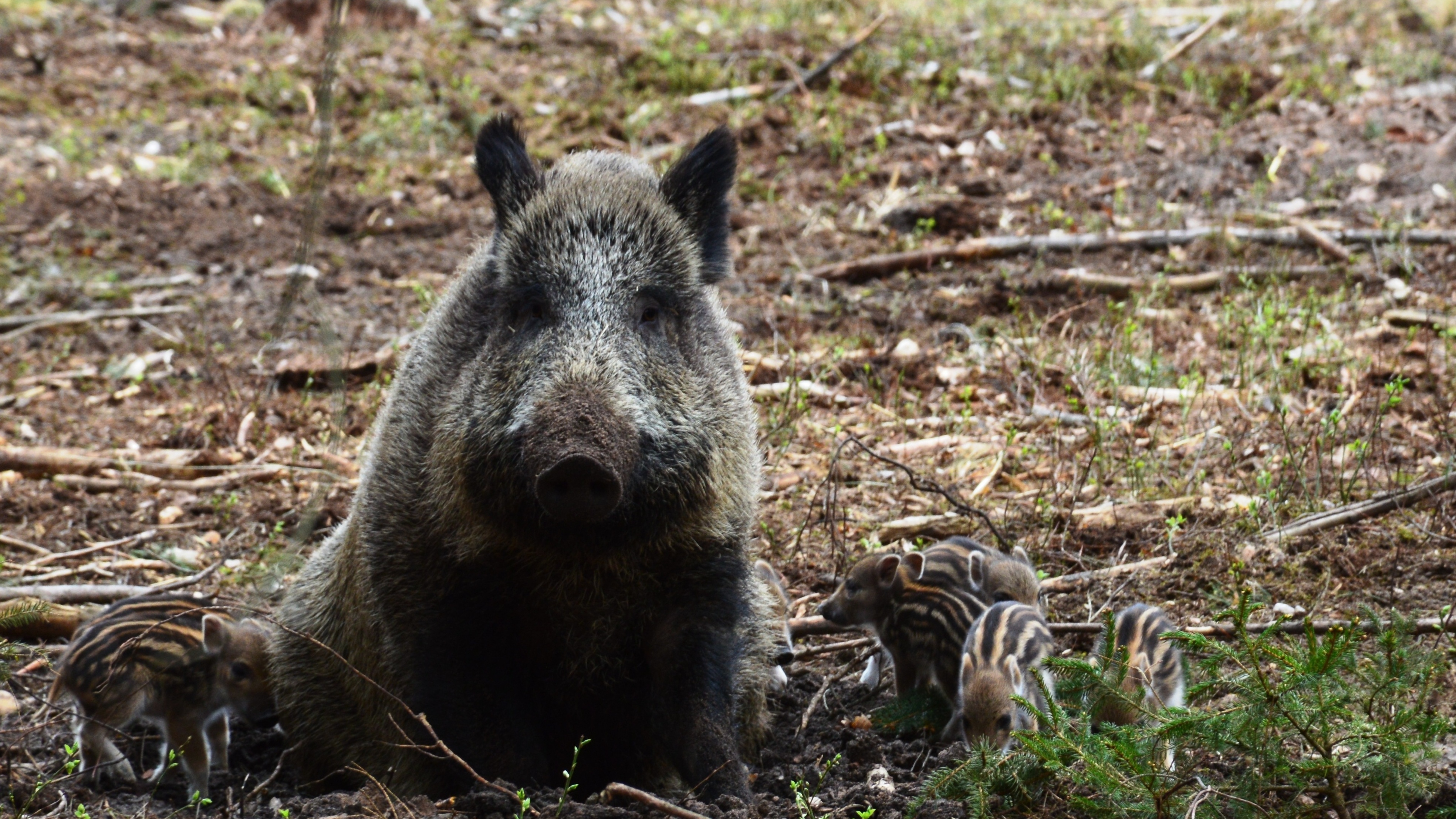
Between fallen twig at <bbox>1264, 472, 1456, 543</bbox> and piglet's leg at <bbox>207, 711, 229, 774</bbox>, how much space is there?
429 cm

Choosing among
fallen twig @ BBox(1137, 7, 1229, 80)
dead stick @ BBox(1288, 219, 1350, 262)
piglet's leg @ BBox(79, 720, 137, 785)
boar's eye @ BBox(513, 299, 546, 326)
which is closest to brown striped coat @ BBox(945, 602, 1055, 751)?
boar's eye @ BBox(513, 299, 546, 326)

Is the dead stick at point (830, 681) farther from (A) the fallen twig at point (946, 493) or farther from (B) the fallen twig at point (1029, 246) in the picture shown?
(B) the fallen twig at point (1029, 246)

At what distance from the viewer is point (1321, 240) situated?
8.62 meters

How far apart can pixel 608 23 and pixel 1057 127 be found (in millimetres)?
5892

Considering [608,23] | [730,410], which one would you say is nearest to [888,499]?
[730,410]

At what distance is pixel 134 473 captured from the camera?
6.84 metres

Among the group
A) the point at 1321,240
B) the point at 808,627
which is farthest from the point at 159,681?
the point at 1321,240

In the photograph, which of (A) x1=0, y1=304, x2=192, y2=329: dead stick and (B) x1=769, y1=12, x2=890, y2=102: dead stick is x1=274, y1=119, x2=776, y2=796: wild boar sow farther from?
(B) x1=769, y1=12, x2=890, y2=102: dead stick

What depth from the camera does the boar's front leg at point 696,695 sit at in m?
3.88

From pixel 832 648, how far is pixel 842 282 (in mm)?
4429

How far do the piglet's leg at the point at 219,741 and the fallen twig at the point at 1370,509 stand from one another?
14.1 feet

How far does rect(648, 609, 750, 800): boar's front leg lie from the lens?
153 inches

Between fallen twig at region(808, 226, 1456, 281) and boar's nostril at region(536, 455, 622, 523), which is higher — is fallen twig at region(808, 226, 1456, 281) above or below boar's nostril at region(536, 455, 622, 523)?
below

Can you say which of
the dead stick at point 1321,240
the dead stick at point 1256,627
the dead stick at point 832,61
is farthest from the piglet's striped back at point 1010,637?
the dead stick at point 832,61
